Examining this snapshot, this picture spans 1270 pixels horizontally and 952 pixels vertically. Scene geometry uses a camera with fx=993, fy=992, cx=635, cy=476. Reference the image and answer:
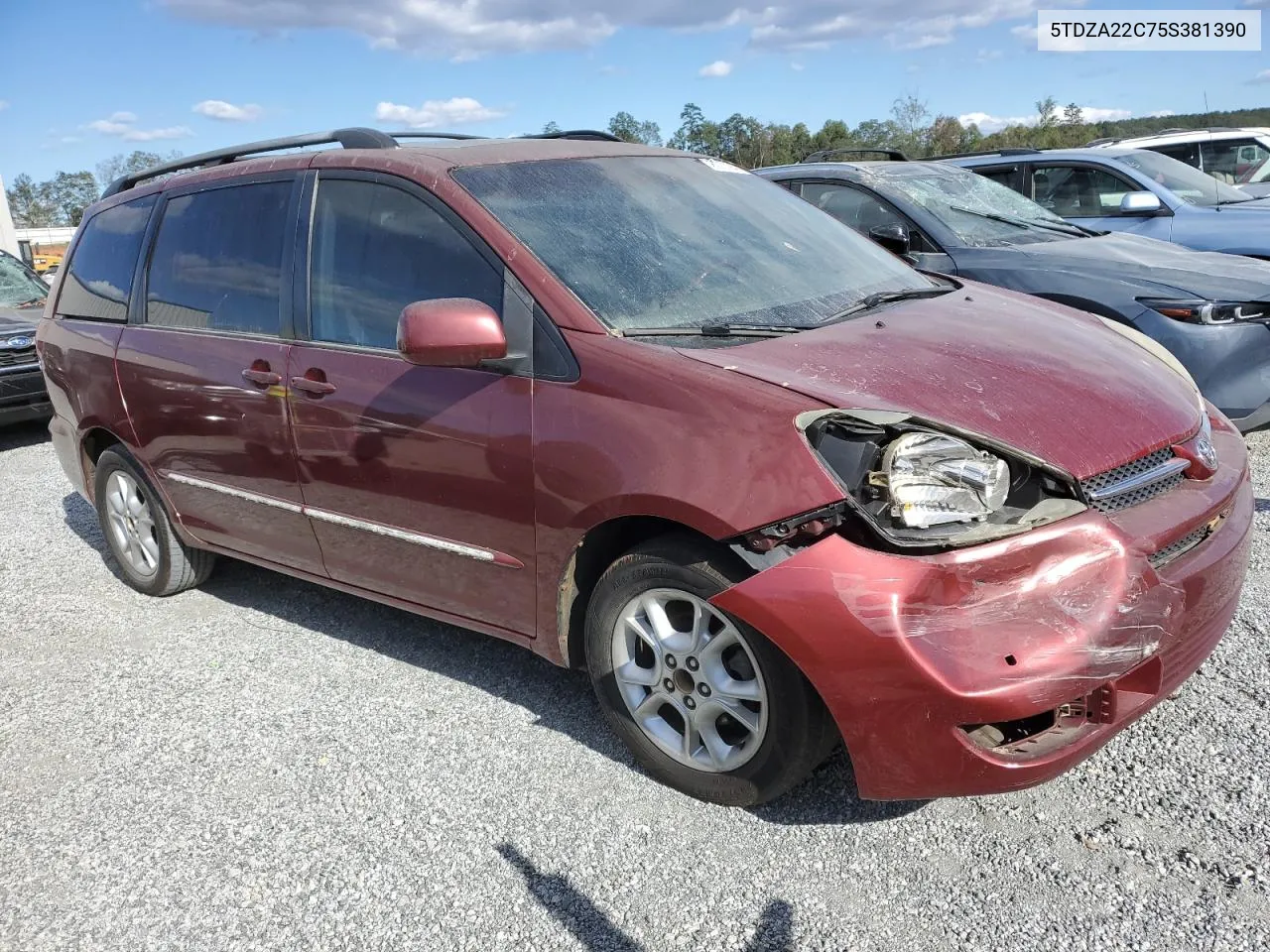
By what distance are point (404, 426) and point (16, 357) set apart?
23.1ft

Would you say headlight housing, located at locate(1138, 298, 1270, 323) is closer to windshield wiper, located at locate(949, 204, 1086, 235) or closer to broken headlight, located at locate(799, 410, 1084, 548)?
windshield wiper, located at locate(949, 204, 1086, 235)

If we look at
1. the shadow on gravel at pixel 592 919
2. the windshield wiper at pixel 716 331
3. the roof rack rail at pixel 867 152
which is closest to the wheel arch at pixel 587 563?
the windshield wiper at pixel 716 331

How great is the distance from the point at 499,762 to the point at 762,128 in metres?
34.1

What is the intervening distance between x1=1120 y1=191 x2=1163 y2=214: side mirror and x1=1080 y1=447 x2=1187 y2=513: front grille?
555 cm

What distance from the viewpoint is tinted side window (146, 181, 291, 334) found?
11.9ft

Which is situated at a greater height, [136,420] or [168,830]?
[136,420]

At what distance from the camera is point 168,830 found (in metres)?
2.82

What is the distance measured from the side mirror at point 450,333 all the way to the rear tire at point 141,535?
2215 millimetres

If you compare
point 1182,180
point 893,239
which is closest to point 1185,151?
point 1182,180

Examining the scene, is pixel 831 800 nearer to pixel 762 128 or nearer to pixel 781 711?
pixel 781 711

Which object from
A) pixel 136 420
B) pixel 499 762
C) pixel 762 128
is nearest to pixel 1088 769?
pixel 499 762

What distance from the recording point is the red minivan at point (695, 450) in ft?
7.34

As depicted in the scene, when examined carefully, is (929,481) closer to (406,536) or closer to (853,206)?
(406,536)

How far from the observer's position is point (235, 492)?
3.85m
